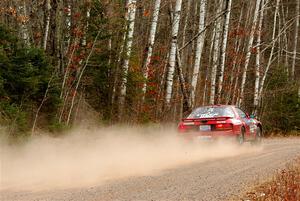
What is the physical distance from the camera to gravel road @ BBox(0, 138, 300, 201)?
792 cm

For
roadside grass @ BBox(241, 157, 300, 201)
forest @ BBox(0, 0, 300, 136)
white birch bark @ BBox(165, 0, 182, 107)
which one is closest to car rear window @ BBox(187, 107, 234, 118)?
forest @ BBox(0, 0, 300, 136)

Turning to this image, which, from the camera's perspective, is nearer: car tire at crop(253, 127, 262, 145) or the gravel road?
the gravel road

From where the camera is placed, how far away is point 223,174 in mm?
10305

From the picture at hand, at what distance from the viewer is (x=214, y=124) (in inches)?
591

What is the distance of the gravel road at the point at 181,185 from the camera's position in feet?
26.0

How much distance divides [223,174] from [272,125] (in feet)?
73.0

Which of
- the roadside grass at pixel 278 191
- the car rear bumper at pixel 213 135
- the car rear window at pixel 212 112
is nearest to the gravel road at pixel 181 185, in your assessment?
the roadside grass at pixel 278 191

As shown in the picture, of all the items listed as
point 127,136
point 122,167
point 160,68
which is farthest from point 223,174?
point 160,68

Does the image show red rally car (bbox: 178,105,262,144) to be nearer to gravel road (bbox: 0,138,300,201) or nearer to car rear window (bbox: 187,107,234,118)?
car rear window (bbox: 187,107,234,118)

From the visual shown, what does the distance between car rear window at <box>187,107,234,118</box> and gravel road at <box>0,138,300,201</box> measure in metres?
3.38

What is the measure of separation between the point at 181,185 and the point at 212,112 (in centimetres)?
684

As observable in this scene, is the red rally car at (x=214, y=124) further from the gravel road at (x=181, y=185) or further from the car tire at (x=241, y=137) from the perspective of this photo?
the gravel road at (x=181, y=185)

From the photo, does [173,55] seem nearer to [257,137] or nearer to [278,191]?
[257,137]

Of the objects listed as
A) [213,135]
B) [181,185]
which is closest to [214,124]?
[213,135]
